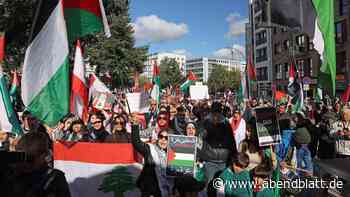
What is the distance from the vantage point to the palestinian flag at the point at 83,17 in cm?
487

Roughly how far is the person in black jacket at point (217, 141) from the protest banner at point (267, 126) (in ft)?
1.50

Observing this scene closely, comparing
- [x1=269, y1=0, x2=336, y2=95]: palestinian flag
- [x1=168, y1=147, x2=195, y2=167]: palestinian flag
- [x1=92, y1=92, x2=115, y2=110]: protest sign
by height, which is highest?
[x1=269, y1=0, x2=336, y2=95]: palestinian flag

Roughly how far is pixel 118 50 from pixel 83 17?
2704 centimetres

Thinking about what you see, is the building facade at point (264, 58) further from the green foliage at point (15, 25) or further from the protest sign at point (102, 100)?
the protest sign at point (102, 100)

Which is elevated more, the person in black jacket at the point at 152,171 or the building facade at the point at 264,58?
the building facade at the point at 264,58

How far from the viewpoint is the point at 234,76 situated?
88.6 m

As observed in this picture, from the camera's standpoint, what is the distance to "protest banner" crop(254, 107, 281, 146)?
546 cm

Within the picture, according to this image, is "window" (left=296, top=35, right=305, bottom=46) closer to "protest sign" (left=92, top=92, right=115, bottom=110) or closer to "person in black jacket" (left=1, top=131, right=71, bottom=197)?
"protest sign" (left=92, top=92, right=115, bottom=110)

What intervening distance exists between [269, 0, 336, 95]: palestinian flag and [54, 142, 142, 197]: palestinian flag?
2.76 m

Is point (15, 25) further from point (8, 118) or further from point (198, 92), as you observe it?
point (8, 118)

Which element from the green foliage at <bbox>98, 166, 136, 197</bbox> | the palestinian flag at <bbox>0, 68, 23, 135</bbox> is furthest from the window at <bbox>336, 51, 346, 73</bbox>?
the palestinian flag at <bbox>0, 68, 23, 135</bbox>

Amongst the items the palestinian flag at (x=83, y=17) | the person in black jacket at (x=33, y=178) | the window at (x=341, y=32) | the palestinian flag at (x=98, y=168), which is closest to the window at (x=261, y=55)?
the window at (x=341, y=32)

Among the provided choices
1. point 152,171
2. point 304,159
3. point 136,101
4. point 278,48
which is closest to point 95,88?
point 136,101

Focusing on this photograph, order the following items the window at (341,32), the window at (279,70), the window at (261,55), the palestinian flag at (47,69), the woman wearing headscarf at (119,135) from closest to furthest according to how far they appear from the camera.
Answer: the palestinian flag at (47,69)
the woman wearing headscarf at (119,135)
the window at (341,32)
the window at (279,70)
the window at (261,55)
